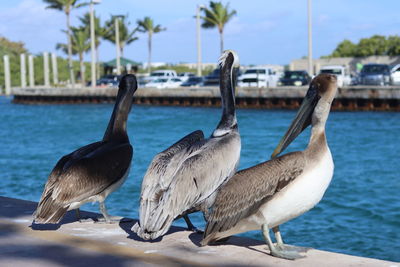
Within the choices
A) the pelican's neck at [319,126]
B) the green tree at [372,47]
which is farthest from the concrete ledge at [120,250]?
the green tree at [372,47]

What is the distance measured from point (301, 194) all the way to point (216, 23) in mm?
66081

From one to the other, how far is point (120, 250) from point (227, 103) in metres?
1.54

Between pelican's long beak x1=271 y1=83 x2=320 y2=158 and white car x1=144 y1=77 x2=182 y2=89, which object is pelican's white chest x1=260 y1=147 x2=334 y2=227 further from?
white car x1=144 y1=77 x2=182 y2=89

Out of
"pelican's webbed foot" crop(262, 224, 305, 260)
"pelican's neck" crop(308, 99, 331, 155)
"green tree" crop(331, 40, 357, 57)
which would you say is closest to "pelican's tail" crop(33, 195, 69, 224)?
"pelican's webbed foot" crop(262, 224, 305, 260)

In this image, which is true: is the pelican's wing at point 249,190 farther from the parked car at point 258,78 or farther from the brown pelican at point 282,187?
the parked car at point 258,78

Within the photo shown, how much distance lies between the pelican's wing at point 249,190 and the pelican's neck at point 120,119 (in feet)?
4.94

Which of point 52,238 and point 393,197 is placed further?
point 393,197

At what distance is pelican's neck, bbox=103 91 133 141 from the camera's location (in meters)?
5.95

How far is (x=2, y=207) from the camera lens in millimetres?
6281

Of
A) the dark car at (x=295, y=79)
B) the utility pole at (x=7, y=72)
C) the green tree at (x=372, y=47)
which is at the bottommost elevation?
the dark car at (x=295, y=79)

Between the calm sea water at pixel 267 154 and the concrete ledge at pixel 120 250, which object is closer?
the concrete ledge at pixel 120 250

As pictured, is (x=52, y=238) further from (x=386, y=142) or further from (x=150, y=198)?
(x=386, y=142)

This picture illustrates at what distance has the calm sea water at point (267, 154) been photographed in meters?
10.7

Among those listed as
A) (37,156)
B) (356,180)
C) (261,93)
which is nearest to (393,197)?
(356,180)
